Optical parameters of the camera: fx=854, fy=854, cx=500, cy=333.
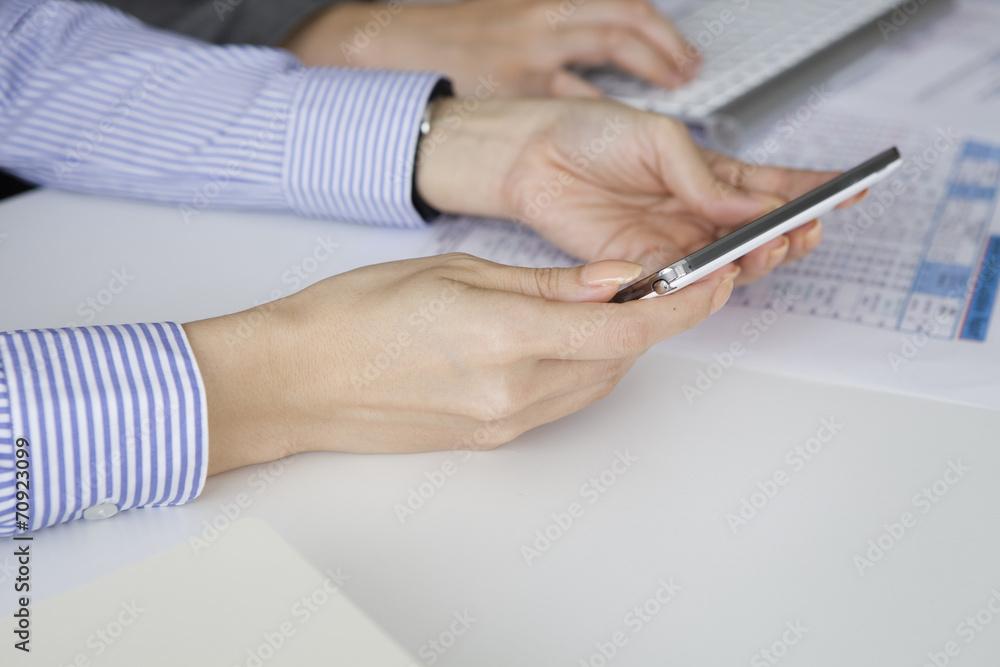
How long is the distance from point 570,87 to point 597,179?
25cm

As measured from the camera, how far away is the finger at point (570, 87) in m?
1.02

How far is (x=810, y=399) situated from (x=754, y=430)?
57 mm

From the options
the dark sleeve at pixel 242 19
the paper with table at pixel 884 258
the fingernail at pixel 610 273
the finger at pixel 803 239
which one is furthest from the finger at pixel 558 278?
the dark sleeve at pixel 242 19

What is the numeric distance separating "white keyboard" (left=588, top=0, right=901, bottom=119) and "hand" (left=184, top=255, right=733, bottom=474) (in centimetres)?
45

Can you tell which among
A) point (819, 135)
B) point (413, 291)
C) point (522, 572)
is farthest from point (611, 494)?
point (819, 135)

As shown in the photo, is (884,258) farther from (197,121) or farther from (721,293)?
(197,121)

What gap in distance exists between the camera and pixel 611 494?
0.55 metres

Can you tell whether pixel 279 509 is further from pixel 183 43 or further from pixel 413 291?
pixel 183 43

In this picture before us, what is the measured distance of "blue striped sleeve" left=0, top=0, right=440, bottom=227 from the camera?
2.74ft

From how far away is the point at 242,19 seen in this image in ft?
3.48

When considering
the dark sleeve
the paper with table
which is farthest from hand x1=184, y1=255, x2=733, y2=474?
the dark sleeve

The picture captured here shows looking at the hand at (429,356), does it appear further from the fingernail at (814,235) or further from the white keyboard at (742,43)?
the white keyboard at (742,43)

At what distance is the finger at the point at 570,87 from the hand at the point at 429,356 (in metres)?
0.49

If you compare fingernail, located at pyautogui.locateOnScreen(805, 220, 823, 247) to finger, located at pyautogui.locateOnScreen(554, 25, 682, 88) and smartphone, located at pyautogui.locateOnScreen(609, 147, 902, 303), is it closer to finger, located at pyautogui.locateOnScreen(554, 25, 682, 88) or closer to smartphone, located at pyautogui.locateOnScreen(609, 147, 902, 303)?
smartphone, located at pyautogui.locateOnScreen(609, 147, 902, 303)
